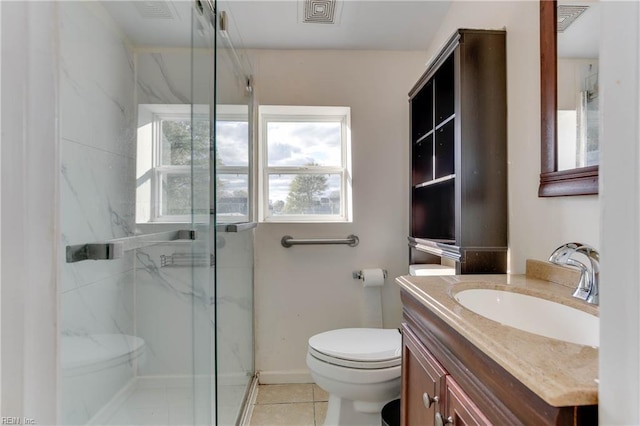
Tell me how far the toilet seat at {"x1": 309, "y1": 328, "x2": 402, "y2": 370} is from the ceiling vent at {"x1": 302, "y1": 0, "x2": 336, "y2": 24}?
1734 mm

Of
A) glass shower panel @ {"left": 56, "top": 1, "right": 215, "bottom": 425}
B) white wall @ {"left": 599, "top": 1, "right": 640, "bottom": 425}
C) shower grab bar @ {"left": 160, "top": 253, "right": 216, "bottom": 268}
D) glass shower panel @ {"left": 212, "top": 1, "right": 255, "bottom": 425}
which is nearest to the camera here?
white wall @ {"left": 599, "top": 1, "right": 640, "bottom": 425}

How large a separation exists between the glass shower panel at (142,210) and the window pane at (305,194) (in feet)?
2.42

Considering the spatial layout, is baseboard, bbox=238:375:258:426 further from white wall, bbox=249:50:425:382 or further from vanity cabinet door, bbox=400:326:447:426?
vanity cabinet door, bbox=400:326:447:426

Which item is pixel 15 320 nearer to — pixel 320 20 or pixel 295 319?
pixel 295 319

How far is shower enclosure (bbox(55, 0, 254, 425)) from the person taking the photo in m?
0.98

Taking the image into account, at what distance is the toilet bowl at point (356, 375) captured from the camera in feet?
4.30

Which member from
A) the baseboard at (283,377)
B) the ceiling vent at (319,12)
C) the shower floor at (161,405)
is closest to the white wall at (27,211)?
the shower floor at (161,405)

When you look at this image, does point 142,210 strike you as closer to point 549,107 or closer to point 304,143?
point 304,143

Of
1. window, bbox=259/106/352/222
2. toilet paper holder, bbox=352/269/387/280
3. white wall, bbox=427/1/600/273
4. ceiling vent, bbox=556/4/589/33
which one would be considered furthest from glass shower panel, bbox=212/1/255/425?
ceiling vent, bbox=556/4/589/33

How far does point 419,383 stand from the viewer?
889 millimetres

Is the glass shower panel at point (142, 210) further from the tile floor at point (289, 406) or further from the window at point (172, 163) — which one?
the tile floor at point (289, 406)

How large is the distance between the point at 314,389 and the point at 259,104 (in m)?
1.85

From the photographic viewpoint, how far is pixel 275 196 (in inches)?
82.4

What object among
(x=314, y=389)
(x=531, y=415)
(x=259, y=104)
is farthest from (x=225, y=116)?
(x=314, y=389)
